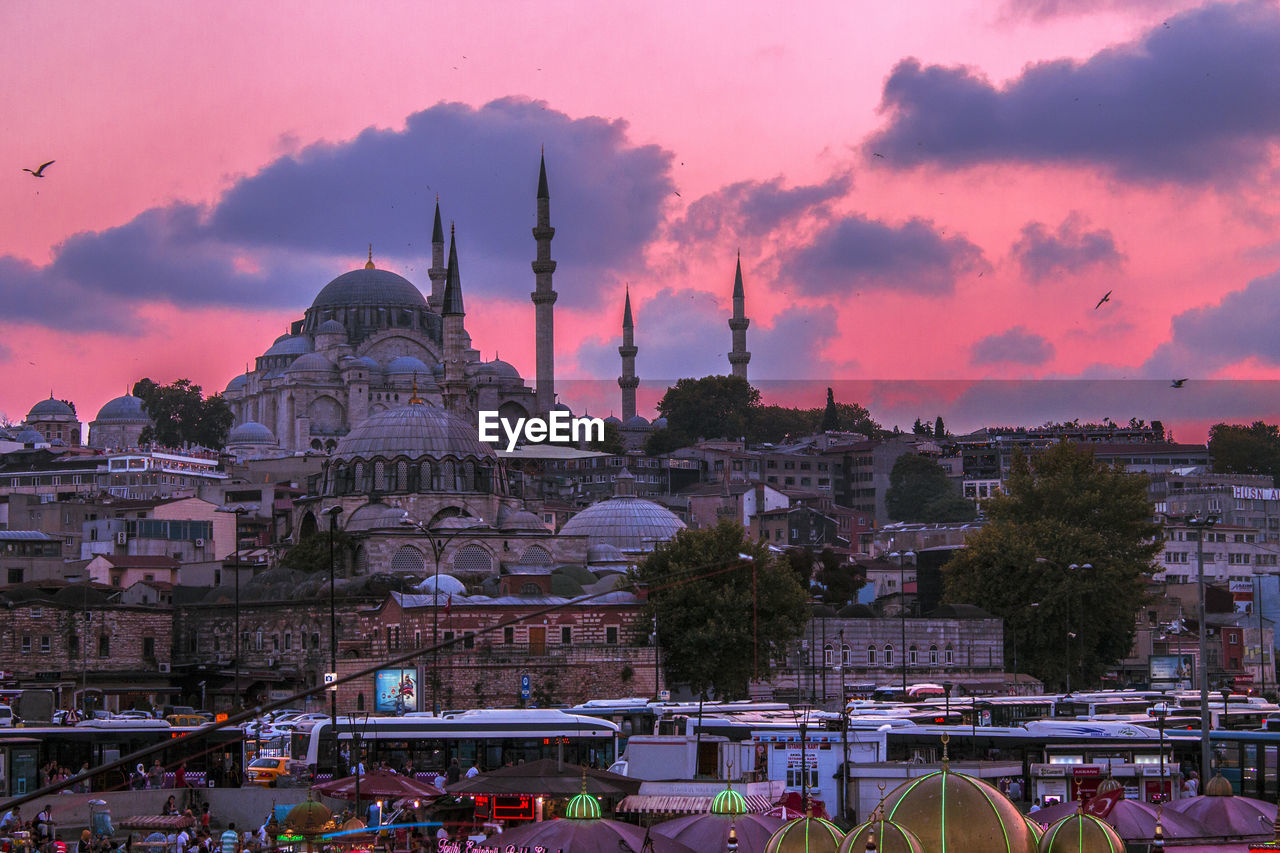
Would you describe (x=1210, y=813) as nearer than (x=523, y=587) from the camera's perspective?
Yes

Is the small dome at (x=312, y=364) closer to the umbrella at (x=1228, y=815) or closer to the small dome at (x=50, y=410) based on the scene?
the small dome at (x=50, y=410)

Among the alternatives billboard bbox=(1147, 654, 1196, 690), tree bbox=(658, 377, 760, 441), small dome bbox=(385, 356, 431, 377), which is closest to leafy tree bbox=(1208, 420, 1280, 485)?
tree bbox=(658, 377, 760, 441)

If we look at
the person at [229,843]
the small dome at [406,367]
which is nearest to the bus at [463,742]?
the person at [229,843]

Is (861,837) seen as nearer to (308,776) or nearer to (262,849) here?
(262,849)

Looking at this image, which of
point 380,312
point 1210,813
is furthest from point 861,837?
point 380,312

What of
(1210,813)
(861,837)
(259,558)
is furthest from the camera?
(259,558)

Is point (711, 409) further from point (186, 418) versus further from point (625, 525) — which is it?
point (625, 525)

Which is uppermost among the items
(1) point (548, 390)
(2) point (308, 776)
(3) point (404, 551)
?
(1) point (548, 390)

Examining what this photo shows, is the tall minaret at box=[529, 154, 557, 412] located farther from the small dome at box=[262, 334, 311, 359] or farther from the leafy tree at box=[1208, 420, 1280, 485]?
the leafy tree at box=[1208, 420, 1280, 485]
